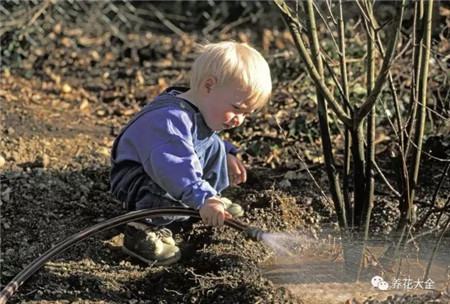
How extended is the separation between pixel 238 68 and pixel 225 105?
15 cm

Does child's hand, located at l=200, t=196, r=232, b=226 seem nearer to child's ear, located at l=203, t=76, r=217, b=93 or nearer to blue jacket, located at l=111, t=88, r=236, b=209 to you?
blue jacket, located at l=111, t=88, r=236, b=209

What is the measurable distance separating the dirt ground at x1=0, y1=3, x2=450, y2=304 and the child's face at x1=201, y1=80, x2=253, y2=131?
0.15m

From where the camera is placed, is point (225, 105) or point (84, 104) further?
point (84, 104)

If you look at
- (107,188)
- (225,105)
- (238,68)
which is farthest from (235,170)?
(107,188)

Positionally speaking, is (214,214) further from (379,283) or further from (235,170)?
(235,170)

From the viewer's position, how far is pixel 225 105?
322cm

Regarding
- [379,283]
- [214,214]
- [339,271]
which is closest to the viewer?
[214,214]

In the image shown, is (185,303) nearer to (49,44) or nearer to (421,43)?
(421,43)

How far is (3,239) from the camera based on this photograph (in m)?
3.63

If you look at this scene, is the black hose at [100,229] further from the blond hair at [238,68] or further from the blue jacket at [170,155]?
the blond hair at [238,68]

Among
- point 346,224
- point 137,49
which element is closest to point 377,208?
point 346,224

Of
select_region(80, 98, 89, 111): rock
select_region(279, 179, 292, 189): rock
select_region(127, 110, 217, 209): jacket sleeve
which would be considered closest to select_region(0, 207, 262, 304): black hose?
select_region(127, 110, 217, 209): jacket sleeve

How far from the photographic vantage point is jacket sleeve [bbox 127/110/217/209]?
3.07 meters

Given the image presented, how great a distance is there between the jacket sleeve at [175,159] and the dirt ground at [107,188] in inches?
11.7
